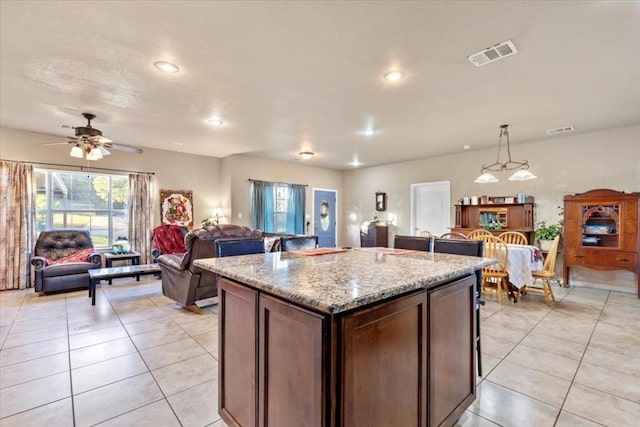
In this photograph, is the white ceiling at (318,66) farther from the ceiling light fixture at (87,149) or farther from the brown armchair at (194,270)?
the brown armchair at (194,270)

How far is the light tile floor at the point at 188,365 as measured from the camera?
6.24ft

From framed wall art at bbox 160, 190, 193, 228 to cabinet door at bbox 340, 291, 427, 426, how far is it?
6.27m

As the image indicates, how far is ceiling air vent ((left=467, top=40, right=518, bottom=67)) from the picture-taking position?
2412mm

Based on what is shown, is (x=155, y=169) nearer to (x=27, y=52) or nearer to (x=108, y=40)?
(x=27, y=52)

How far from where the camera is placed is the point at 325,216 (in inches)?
352

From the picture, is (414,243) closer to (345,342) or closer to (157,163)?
(345,342)

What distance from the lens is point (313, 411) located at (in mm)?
1118

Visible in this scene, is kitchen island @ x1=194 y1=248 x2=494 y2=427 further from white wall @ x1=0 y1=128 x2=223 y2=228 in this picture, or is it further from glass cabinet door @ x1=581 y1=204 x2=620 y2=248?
white wall @ x1=0 y1=128 x2=223 y2=228

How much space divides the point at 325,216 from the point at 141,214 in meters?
Result: 4.76

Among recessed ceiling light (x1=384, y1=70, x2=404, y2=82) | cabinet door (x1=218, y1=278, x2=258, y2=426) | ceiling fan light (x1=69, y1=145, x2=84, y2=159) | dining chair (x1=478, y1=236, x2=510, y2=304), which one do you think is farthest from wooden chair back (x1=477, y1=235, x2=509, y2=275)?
ceiling fan light (x1=69, y1=145, x2=84, y2=159)

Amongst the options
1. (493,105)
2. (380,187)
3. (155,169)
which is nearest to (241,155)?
(155,169)

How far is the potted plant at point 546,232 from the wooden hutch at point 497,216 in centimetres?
14

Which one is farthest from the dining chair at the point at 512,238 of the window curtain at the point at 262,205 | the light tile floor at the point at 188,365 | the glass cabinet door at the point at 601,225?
the window curtain at the point at 262,205

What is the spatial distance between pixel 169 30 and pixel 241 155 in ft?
15.9
